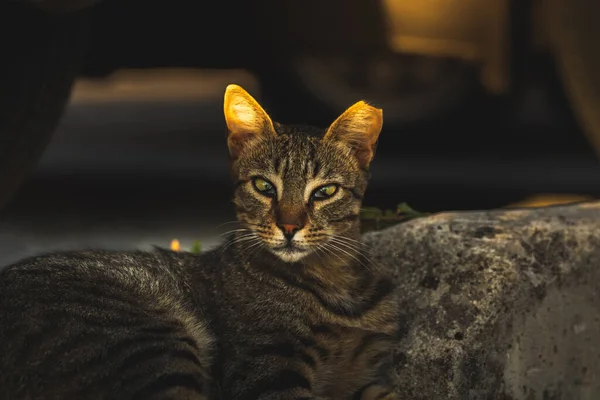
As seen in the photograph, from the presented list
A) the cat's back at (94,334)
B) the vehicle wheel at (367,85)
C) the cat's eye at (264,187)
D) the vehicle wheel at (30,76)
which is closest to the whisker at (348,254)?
the cat's eye at (264,187)

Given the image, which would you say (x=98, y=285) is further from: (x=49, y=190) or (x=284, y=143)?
(x=49, y=190)

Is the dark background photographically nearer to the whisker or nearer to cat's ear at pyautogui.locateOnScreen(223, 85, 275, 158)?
cat's ear at pyautogui.locateOnScreen(223, 85, 275, 158)

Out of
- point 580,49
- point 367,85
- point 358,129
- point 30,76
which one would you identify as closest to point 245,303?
point 358,129

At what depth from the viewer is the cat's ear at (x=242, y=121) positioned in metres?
5.00

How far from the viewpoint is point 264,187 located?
16.1 feet

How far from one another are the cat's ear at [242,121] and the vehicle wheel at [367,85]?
6.14 m

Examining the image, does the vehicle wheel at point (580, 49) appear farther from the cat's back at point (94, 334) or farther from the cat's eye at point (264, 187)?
the cat's back at point (94, 334)

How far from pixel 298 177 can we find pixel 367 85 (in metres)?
6.64

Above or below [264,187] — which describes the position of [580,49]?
above

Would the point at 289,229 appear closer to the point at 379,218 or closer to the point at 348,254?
the point at 348,254

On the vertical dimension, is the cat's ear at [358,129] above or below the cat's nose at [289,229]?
above

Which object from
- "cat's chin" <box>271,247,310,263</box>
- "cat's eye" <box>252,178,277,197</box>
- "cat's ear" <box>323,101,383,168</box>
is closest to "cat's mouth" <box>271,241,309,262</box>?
"cat's chin" <box>271,247,310,263</box>

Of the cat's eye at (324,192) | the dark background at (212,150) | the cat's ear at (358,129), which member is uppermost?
the dark background at (212,150)

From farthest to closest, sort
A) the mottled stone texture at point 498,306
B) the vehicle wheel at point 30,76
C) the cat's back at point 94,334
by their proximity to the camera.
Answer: the vehicle wheel at point 30,76 < the mottled stone texture at point 498,306 < the cat's back at point 94,334
